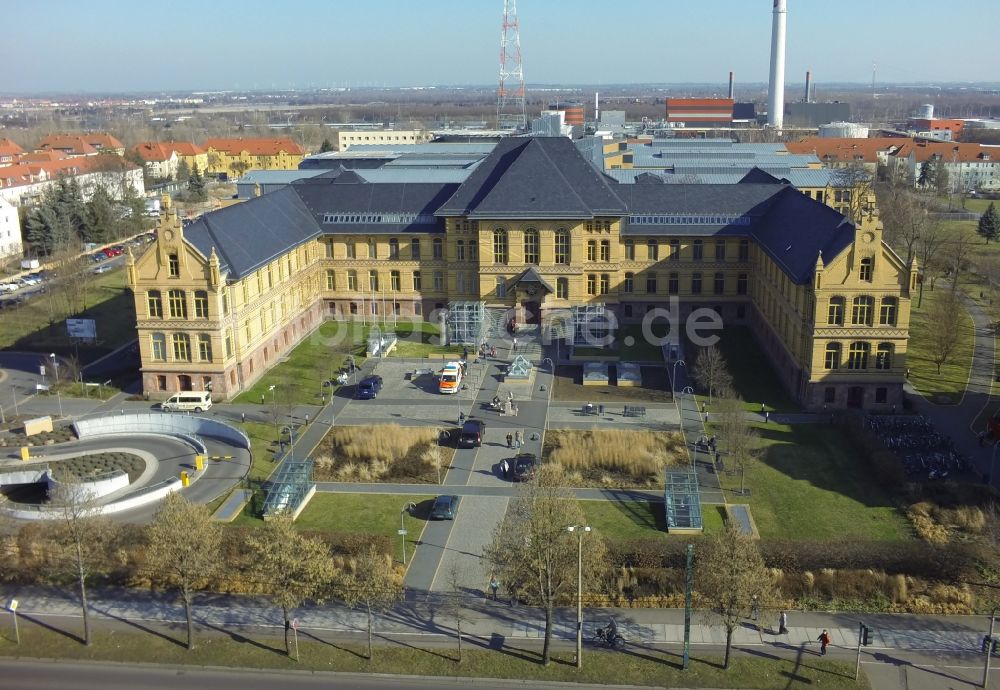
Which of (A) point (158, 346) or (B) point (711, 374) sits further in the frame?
(A) point (158, 346)

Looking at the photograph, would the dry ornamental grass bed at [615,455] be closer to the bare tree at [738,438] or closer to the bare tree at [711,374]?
the bare tree at [738,438]

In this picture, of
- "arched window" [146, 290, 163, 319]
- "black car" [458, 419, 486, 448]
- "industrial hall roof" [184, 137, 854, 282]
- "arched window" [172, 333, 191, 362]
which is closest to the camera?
"black car" [458, 419, 486, 448]

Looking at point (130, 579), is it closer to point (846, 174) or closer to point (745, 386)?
point (745, 386)

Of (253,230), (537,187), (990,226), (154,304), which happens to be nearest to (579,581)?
(154,304)

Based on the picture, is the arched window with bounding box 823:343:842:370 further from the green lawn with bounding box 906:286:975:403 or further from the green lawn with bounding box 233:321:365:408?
the green lawn with bounding box 233:321:365:408

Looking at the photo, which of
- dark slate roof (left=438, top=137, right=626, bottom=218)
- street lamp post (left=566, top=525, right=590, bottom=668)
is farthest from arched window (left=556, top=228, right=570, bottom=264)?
street lamp post (left=566, top=525, right=590, bottom=668)

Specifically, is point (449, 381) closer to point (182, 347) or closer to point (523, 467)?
point (523, 467)

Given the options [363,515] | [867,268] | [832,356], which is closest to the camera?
[363,515]
